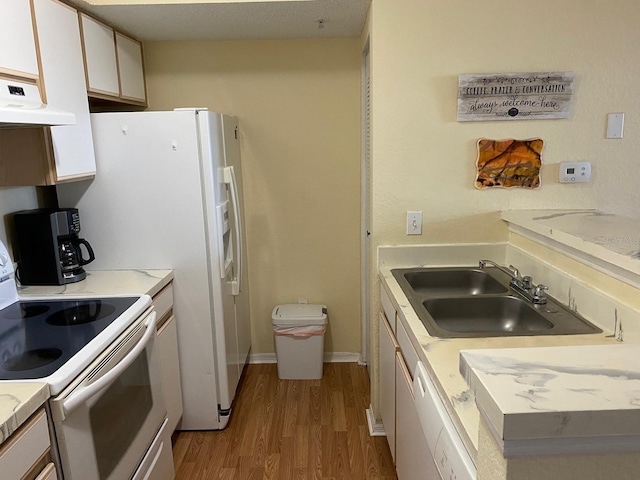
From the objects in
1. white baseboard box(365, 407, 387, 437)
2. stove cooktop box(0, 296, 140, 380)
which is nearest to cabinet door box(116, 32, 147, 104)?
stove cooktop box(0, 296, 140, 380)

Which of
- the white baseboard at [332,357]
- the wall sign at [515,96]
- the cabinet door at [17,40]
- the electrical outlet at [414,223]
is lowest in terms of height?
the white baseboard at [332,357]

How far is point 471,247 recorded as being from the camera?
2.20 m

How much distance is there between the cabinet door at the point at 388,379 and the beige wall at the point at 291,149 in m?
0.94

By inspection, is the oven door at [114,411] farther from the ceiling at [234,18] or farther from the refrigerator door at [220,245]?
the ceiling at [234,18]

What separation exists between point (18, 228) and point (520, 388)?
7.09 feet

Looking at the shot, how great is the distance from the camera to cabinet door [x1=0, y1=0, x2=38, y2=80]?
1582 mm

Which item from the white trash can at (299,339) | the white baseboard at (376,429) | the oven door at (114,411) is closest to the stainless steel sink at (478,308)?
the white baseboard at (376,429)

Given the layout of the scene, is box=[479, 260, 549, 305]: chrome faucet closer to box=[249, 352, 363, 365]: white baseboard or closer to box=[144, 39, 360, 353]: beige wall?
box=[144, 39, 360, 353]: beige wall

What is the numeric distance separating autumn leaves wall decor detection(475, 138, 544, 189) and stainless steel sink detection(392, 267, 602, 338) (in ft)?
1.38

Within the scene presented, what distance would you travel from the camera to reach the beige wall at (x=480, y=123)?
2.00 metres

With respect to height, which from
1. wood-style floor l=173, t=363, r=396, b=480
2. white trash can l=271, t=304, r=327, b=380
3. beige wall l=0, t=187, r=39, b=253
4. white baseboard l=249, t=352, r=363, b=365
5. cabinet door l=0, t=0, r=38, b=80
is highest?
cabinet door l=0, t=0, r=38, b=80

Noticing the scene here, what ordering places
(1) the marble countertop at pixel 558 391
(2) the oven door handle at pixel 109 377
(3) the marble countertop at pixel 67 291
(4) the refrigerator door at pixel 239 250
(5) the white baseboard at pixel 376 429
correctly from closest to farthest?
(1) the marble countertop at pixel 558 391 → (3) the marble countertop at pixel 67 291 → (2) the oven door handle at pixel 109 377 → (5) the white baseboard at pixel 376 429 → (4) the refrigerator door at pixel 239 250

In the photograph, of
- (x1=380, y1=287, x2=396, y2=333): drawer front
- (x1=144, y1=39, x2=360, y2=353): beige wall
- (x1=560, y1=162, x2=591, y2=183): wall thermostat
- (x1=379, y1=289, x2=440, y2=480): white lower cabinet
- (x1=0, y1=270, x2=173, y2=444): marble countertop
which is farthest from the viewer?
(x1=144, y1=39, x2=360, y2=353): beige wall

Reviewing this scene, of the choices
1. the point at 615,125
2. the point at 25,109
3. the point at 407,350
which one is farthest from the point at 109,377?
the point at 615,125
